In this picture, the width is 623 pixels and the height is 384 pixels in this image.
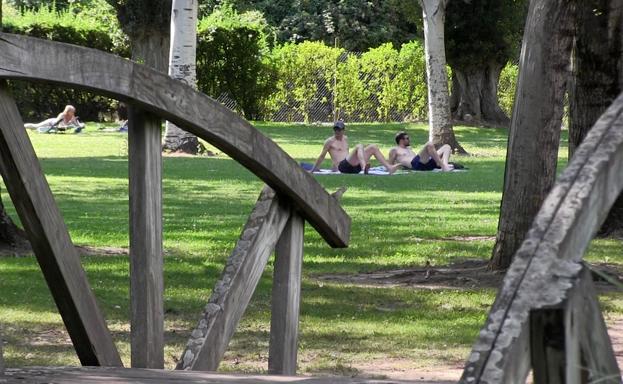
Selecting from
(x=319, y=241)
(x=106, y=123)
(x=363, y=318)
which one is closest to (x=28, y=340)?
(x=363, y=318)

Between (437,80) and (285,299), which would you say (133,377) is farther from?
(437,80)

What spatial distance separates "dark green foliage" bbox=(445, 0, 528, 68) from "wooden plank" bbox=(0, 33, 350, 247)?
3479cm

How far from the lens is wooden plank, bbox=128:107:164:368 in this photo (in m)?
4.17

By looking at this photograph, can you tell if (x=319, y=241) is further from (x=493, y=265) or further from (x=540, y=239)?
(x=540, y=239)

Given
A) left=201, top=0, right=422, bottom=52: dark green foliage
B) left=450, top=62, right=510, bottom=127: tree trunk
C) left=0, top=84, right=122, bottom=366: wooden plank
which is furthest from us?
left=201, top=0, right=422, bottom=52: dark green foliage

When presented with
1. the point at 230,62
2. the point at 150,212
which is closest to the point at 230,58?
the point at 230,62

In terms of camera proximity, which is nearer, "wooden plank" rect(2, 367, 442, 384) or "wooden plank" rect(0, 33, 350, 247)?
"wooden plank" rect(0, 33, 350, 247)

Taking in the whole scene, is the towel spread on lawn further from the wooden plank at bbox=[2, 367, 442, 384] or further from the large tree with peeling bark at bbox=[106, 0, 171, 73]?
the wooden plank at bbox=[2, 367, 442, 384]

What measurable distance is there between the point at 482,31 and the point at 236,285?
37.0 m

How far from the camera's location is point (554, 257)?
223cm

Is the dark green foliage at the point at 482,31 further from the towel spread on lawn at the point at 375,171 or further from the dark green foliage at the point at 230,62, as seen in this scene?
the towel spread on lawn at the point at 375,171

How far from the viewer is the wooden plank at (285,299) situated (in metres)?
5.04

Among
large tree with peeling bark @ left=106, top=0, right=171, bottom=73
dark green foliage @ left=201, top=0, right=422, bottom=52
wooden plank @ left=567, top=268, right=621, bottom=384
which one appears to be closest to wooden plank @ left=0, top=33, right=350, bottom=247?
wooden plank @ left=567, top=268, right=621, bottom=384

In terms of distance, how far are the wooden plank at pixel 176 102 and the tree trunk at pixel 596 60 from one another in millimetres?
7281
